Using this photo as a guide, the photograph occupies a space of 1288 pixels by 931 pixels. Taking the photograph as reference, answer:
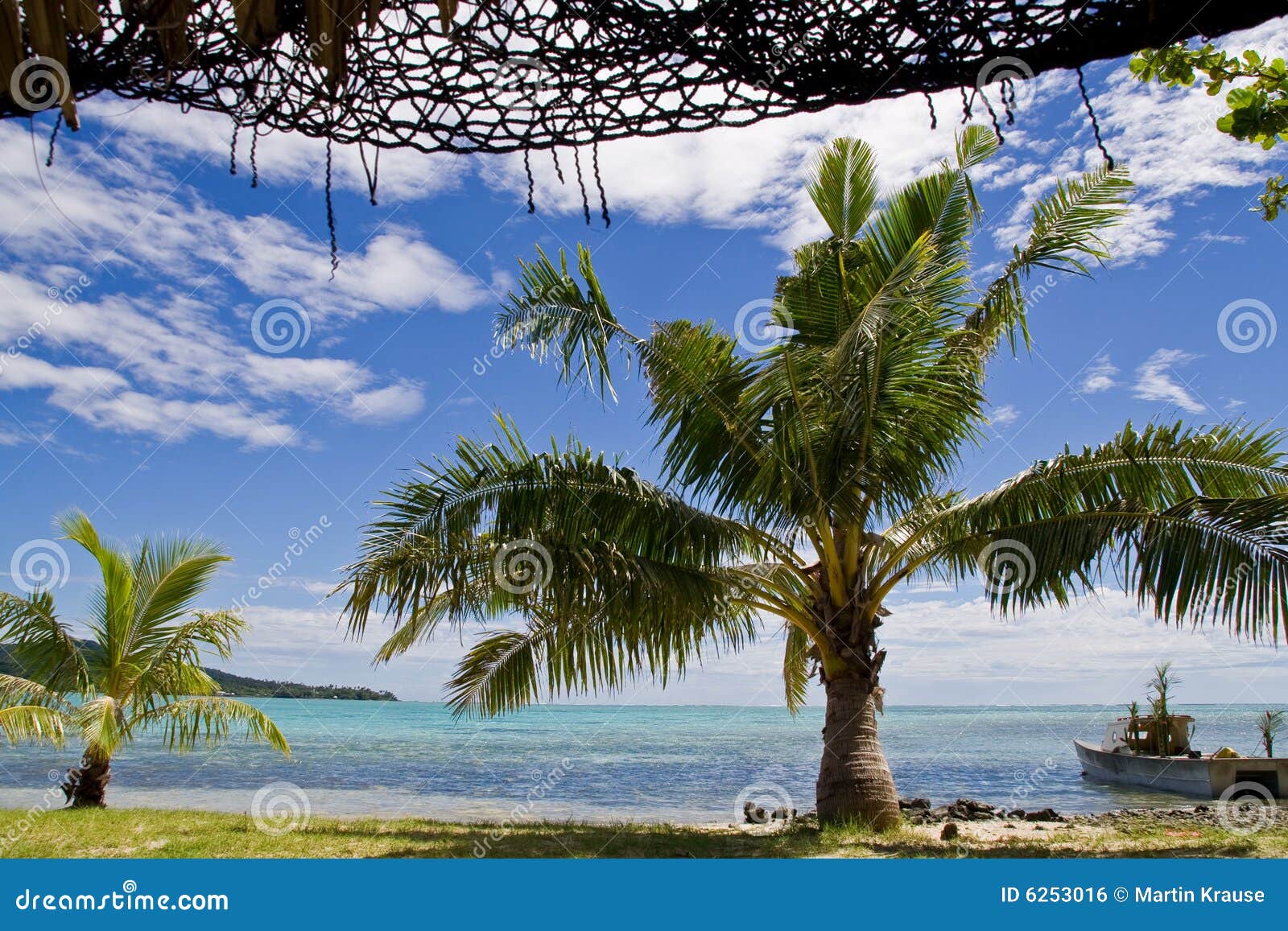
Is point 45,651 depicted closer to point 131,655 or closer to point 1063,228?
point 131,655

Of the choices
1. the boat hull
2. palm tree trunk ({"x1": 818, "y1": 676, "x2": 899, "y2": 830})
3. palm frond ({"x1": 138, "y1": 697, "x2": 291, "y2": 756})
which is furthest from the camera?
→ the boat hull

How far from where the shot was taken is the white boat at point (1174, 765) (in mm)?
15766

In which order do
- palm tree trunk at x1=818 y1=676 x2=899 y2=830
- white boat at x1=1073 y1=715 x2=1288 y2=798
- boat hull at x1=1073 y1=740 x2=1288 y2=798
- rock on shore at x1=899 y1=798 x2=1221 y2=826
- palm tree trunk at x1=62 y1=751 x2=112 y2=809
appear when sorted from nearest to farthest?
palm tree trunk at x1=818 y1=676 x2=899 y2=830
palm tree trunk at x1=62 y1=751 x2=112 y2=809
rock on shore at x1=899 y1=798 x2=1221 y2=826
boat hull at x1=1073 y1=740 x2=1288 y2=798
white boat at x1=1073 y1=715 x2=1288 y2=798

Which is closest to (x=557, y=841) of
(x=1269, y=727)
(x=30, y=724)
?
(x=30, y=724)

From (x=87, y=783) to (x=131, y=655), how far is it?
1.77 meters

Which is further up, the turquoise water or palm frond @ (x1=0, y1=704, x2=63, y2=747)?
palm frond @ (x1=0, y1=704, x2=63, y2=747)

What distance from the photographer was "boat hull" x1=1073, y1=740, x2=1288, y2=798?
15.6 m

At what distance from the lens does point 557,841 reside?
872cm

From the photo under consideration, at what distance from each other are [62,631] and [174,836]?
187 inches

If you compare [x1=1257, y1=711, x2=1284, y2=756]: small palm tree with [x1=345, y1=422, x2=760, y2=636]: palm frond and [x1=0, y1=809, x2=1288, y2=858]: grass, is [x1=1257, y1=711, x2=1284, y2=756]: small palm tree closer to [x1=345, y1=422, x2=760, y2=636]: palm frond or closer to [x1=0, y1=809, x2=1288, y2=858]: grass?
[x1=0, y1=809, x2=1288, y2=858]: grass

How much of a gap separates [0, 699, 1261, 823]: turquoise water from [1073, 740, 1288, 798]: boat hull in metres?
0.40

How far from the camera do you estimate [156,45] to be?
2090 millimetres

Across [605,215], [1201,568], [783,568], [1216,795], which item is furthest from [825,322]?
[1216,795]

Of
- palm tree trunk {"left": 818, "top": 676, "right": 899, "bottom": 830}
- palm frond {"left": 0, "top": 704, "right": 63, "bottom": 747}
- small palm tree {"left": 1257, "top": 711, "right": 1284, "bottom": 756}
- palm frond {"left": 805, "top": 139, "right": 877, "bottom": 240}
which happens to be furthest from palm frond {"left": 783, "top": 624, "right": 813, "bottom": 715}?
small palm tree {"left": 1257, "top": 711, "right": 1284, "bottom": 756}
